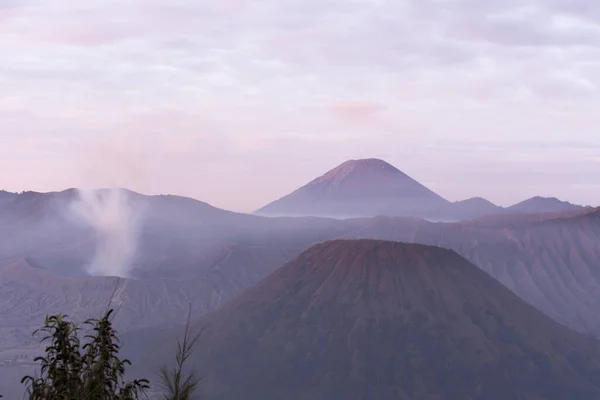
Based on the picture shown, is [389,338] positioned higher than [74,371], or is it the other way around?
[74,371]

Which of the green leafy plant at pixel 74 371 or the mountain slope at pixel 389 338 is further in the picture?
the mountain slope at pixel 389 338

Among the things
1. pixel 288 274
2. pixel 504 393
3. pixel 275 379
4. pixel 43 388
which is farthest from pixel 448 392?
pixel 43 388

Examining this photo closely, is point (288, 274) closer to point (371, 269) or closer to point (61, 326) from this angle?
point (371, 269)

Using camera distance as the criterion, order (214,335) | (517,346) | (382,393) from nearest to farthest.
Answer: (382,393) < (517,346) < (214,335)

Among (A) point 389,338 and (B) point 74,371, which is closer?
(B) point 74,371

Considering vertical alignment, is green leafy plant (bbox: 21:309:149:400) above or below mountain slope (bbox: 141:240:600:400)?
above

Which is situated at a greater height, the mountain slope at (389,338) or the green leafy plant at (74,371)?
the green leafy plant at (74,371)

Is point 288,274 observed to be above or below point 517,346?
above

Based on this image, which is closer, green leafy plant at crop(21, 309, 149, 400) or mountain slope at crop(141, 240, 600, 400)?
green leafy plant at crop(21, 309, 149, 400)
